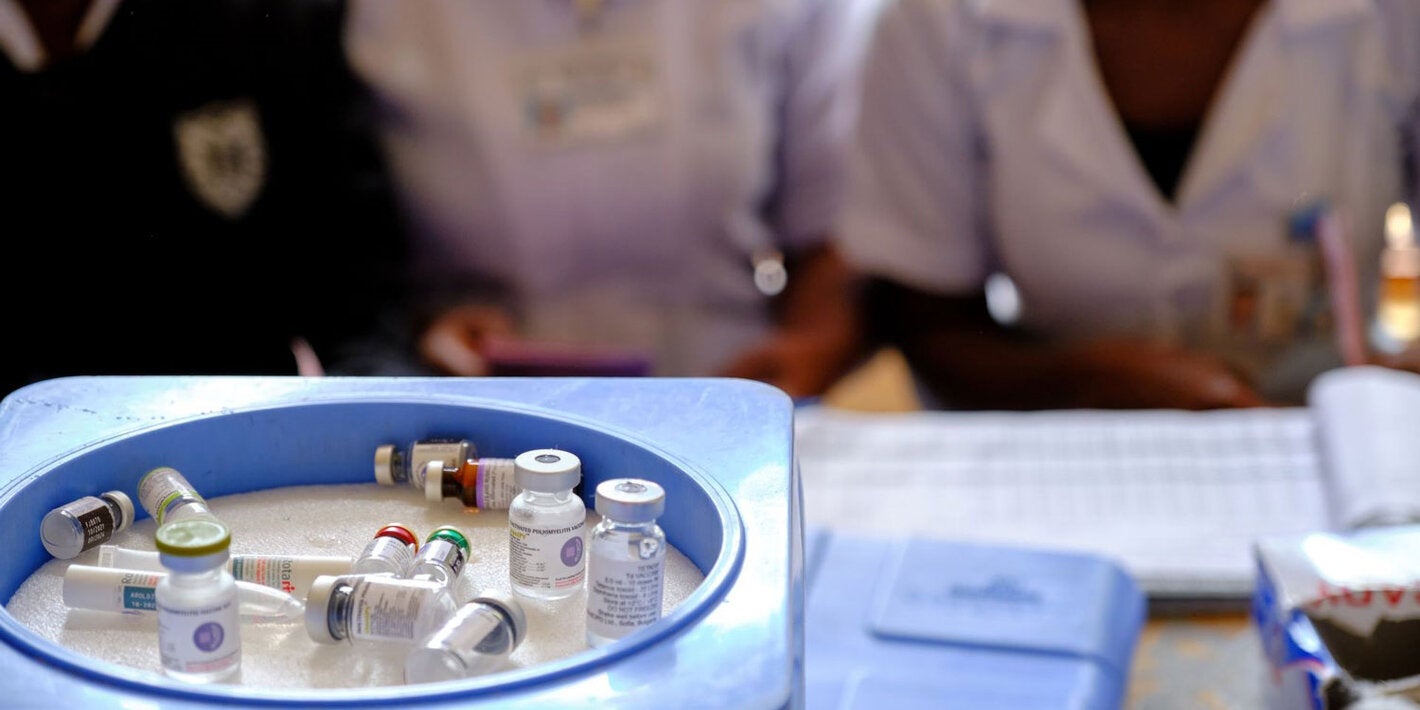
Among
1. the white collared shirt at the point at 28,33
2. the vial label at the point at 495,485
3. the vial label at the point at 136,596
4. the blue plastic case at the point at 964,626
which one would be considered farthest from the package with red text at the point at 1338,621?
the white collared shirt at the point at 28,33

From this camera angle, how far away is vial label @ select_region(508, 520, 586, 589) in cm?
50

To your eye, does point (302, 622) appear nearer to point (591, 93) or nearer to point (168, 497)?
point (168, 497)

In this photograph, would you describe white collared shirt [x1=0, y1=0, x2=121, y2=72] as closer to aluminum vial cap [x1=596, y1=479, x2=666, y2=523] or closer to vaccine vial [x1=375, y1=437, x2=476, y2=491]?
vaccine vial [x1=375, y1=437, x2=476, y2=491]

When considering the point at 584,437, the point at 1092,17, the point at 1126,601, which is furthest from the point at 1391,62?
the point at 584,437

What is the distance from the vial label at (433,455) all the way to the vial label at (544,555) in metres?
0.08

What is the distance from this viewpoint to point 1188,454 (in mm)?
1099

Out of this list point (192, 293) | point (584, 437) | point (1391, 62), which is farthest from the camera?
point (1391, 62)

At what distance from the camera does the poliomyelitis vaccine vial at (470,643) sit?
435mm

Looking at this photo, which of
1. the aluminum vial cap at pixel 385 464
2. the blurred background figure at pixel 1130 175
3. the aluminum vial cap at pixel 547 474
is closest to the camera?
the aluminum vial cap at pixel 547 474

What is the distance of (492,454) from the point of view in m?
0.60

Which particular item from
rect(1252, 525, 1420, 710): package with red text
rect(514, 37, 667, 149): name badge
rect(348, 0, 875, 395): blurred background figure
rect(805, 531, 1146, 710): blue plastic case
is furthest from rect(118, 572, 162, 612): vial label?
rect(514, 37, 667, 149): name badge

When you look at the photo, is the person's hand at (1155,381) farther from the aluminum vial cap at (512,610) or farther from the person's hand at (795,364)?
the aluminum vial cap at (512,610)

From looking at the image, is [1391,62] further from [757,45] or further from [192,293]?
[192,293]

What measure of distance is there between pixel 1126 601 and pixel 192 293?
2.56 ft
